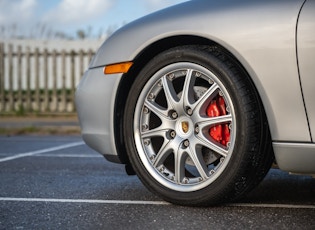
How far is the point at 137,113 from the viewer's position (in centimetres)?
350

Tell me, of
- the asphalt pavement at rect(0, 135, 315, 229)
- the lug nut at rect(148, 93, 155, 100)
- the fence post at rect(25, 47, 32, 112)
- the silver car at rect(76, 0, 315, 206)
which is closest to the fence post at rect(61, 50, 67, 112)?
the fence post at rect(25, 47, 32, 112)

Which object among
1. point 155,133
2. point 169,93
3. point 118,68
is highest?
point 118,68

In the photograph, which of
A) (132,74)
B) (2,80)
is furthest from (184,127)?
(2,80)

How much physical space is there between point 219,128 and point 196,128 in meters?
0.13

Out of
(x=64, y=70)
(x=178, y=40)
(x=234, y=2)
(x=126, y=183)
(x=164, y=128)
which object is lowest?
(x=64, y=70)

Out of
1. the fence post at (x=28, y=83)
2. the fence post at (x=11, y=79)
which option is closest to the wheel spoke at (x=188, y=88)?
the fence post at (x=28, y=83)

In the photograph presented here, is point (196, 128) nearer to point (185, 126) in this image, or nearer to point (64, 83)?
point (185, 126)

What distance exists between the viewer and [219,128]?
3324 millimetres

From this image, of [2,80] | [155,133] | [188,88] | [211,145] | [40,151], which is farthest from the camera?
[2,80]

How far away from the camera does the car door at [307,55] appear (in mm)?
2951

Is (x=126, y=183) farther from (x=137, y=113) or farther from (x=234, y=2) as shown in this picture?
(x=234, y=2)

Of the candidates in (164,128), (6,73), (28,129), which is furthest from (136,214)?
(6,73)

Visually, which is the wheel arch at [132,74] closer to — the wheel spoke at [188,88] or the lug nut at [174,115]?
the wheel spoke at [188,88]

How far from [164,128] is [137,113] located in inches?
7.6
